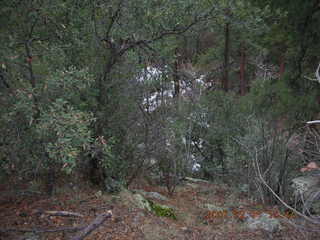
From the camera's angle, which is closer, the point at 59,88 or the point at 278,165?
the point at 59,88

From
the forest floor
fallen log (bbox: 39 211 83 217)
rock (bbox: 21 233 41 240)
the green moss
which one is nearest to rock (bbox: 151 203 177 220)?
the green moss

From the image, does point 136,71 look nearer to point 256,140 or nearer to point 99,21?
point 99,21

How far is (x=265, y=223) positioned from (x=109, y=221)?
7.75 ft

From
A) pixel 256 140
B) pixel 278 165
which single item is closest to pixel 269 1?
pixel 256 140

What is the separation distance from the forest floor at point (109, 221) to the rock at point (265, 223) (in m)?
0.09

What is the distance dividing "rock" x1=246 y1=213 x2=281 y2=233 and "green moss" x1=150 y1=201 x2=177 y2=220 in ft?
4.03

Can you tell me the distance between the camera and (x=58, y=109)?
128 inches

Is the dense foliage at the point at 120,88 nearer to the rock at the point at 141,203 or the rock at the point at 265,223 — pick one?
the rock at the point at 141,203

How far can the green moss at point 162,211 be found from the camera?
5.75 meters

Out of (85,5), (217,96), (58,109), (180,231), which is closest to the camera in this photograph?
(58,109)

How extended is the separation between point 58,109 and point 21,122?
116 centimetres

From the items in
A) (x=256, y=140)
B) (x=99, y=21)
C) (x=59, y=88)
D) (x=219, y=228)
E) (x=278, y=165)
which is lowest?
(x=219, y=228)

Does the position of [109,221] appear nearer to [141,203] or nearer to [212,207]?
[141,203]

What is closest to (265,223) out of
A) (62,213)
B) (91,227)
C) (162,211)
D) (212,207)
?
(212,207)
